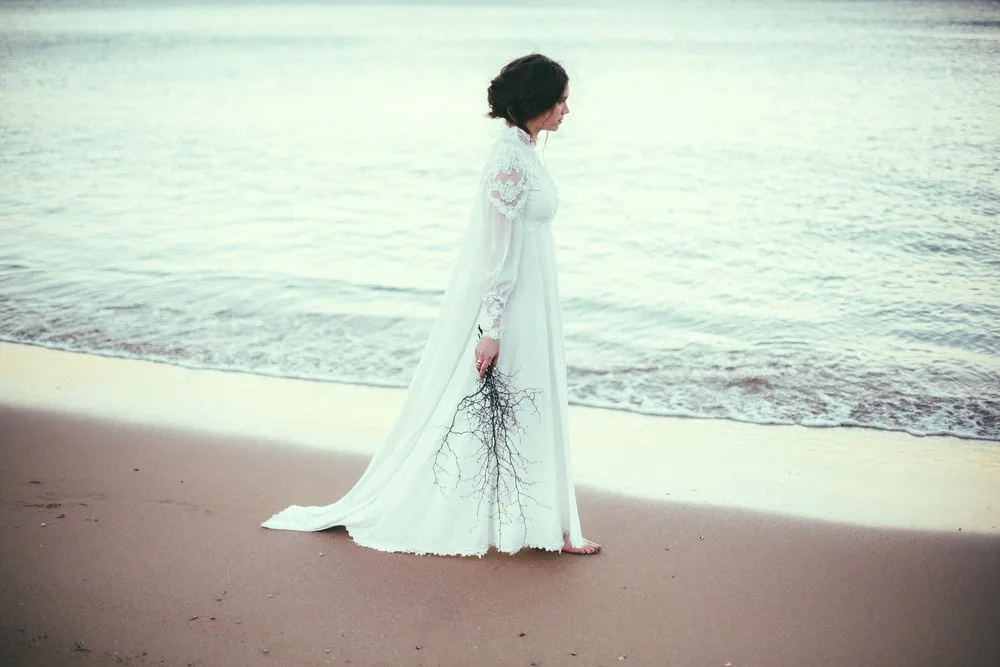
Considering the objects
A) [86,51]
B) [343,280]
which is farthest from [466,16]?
[343,280]

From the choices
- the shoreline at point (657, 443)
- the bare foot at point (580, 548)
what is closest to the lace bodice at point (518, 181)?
the bare foot at point (580, 548)

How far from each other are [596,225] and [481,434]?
894cm

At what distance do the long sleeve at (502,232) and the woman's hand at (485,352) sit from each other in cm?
2

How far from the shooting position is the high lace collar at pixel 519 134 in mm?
3652

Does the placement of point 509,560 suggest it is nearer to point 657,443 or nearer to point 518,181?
point 518,181

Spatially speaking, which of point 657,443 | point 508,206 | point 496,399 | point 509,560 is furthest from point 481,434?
point 657,443

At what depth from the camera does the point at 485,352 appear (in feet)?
12.0

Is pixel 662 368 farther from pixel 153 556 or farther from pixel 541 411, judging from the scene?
pixel 153 556

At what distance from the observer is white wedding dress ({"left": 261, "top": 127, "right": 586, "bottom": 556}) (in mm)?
3727

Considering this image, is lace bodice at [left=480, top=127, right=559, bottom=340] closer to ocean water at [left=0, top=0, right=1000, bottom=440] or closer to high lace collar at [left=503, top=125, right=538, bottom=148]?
high lace collar at [left=503, top=125, right=538, bottom=148]

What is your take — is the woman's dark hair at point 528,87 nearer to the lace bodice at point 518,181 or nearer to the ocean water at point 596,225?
the lace bodice at point 518,181

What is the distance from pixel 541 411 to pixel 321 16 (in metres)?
67.2

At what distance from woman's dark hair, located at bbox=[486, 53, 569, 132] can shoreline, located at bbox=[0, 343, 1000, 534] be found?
2054 millimetres

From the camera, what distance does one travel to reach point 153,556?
12.6ft
